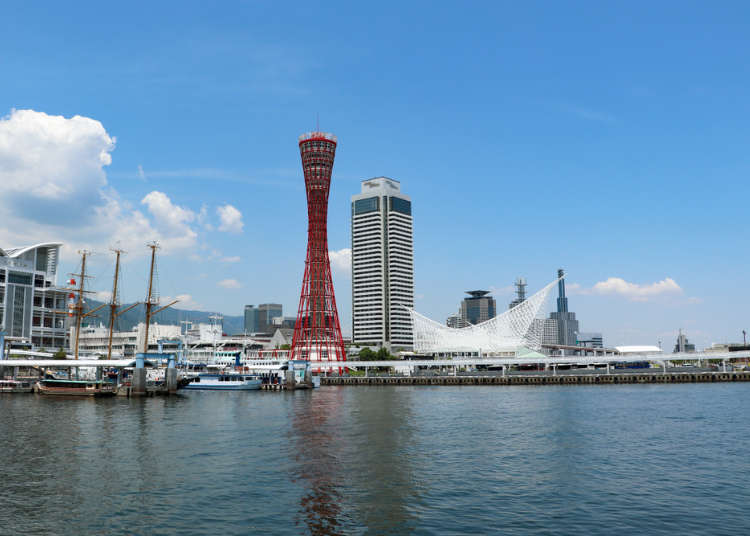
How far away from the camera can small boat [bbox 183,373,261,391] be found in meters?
94.4

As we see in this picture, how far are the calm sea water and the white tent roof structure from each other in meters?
98.8

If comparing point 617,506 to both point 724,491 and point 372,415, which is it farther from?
point 372,415

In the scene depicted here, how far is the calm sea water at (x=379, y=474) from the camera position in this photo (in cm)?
2036

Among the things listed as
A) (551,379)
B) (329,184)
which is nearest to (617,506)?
(551,379)

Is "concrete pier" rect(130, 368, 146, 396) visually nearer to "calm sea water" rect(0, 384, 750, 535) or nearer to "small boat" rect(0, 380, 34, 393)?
"small boat" rect(0, 380, 34, 393)

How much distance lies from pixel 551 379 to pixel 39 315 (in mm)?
115458

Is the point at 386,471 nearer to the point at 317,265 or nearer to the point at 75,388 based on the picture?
the point at 75,388

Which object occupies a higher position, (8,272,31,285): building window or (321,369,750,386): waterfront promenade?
(8,272,31,285): building window

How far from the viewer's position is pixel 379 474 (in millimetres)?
27688

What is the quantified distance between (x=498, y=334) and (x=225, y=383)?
272ft

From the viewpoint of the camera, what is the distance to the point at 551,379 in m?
109

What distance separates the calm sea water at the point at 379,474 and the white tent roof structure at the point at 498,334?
324 ft

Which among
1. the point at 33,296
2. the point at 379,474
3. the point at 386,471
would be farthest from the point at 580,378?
the point at 33,296

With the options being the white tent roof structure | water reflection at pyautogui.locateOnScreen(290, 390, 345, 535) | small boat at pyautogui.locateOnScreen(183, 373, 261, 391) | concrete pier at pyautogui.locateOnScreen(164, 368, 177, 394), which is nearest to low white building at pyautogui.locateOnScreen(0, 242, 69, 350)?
small boat at pyautogui.locateOnScreen(183, 373, 261, 391)
